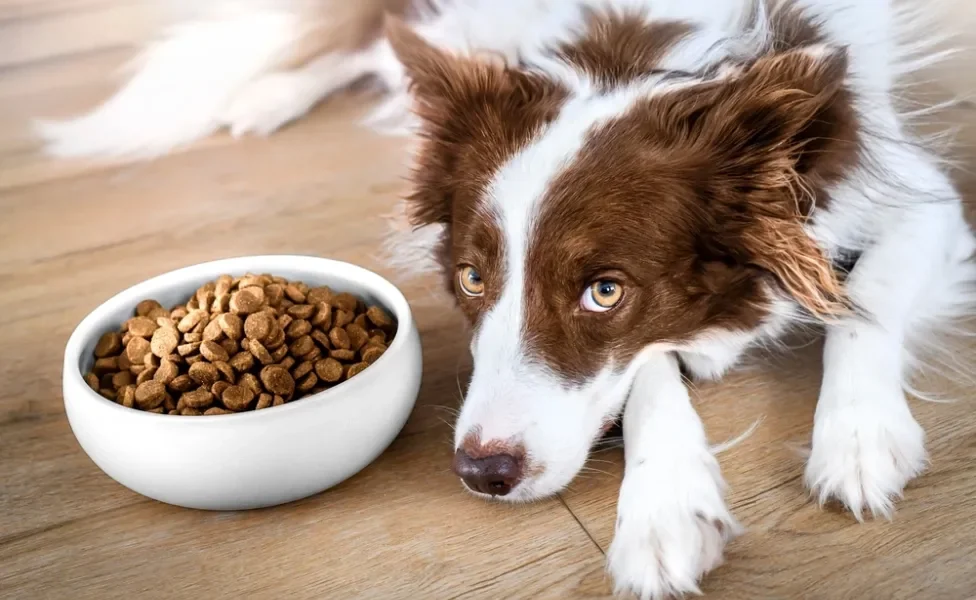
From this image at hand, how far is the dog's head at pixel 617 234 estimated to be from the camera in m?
1.34

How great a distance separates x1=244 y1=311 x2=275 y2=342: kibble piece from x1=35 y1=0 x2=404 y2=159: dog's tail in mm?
1606

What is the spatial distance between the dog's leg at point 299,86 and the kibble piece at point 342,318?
151cm

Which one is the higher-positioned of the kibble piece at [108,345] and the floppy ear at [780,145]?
the floppy ear at [780,145]

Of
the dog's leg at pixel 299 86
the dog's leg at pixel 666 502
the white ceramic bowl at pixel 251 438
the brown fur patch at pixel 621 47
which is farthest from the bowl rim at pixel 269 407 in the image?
the dog's leg at pixel 299 86

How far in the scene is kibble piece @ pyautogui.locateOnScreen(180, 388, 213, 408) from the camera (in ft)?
4.41

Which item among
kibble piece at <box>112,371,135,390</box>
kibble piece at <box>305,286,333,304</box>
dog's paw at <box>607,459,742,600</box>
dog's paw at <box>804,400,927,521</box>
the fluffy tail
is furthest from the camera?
the fluffy tail

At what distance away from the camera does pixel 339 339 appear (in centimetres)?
146

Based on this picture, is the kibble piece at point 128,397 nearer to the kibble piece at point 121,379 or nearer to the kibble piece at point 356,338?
the kibble piece at point 121,379

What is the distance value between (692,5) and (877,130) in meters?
0.39

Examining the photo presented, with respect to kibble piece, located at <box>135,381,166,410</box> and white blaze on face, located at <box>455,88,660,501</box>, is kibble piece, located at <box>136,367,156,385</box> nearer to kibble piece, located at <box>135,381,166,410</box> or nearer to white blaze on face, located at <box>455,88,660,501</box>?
kibble piece, located at <box>135,381,166,410</box>

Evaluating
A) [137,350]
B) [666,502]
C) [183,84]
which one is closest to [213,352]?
[137,350]

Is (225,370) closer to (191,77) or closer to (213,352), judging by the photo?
(213,352)

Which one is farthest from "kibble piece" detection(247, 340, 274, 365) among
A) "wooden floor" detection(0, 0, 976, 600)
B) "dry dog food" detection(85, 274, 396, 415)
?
"wooden floor" detection(0, 0, 976, 600)

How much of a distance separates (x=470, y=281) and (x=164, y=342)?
0.47 metres
